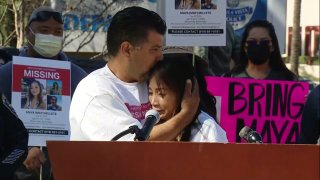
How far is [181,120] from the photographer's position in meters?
3.19

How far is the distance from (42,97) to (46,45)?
527 mm

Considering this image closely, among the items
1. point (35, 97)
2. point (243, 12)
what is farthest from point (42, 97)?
point (243, 12)

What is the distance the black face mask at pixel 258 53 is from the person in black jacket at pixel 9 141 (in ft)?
7.52

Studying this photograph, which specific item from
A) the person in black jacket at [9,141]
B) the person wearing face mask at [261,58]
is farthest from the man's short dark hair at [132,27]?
the person wearing face mask at [261,58]

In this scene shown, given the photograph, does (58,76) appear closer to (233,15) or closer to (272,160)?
(233,15)

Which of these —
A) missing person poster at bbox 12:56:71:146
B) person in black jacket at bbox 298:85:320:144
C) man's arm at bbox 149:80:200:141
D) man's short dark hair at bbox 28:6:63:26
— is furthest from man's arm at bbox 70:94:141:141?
man's short dark hair at bbox 28:6:63:26

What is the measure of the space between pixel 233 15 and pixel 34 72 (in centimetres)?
198

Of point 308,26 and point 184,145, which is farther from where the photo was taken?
point 308,26

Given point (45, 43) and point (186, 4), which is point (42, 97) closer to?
point (45, 43)

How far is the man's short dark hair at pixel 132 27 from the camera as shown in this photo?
3.29 metres

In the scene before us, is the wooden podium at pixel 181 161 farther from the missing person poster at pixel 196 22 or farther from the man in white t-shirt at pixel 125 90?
the missing person poster at pixel 196 22

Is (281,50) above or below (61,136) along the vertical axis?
above

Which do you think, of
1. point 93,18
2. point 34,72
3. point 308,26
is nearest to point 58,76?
point 34,72

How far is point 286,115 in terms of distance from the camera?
5441 millimetres
